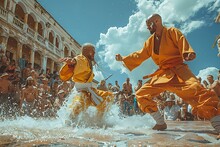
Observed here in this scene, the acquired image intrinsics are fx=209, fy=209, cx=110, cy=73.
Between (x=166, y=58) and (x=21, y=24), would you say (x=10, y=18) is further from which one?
(x=166, y=58)

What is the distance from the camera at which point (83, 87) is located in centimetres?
398

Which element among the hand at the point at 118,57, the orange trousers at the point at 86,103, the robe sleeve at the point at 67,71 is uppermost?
the hand at the point at 118,57

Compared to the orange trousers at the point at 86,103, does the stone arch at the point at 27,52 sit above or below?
above

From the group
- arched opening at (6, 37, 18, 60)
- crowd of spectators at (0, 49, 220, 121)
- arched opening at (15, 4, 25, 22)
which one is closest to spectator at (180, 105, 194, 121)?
crowd of spectators at (0, 49, 220, 121)

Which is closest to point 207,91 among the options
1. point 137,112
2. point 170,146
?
point 170,146

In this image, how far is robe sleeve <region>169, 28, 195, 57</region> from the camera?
2906 mm

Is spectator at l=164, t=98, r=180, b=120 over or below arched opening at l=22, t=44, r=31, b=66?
below

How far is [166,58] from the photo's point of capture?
3.24 m

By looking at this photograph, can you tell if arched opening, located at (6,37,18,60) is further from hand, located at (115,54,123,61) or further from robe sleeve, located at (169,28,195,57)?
robe sleeve, located at (169,28,195,57)

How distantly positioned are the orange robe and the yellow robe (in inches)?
36.0

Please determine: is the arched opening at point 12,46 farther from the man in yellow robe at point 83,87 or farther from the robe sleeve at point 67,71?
the man in yellow robe at point 83,87

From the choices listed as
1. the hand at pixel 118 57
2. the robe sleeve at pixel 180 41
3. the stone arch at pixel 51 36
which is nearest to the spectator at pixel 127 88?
the hand at pixel 118 57

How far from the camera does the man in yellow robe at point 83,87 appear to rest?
392 centimetres

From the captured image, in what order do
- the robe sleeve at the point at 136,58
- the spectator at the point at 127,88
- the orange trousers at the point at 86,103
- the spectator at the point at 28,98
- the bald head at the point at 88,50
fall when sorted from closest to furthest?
1. the robe sleeve at the point at 136,58
2. the orange trousers at the point at 86,103
3. the bald head at the point at 88,50
4. the spectator at the point at 28,98
5. the spectator at the point at 127,88
